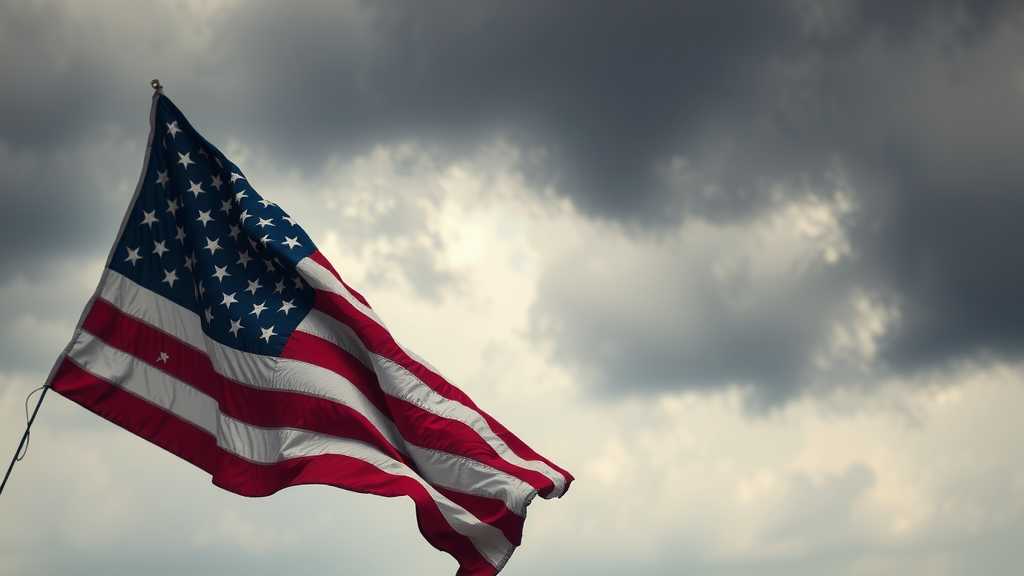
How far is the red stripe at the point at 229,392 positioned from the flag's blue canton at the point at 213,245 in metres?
0.81

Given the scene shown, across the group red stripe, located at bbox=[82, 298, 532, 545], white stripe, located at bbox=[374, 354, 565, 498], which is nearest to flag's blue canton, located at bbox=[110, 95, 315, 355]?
red stripe, located at bbox=[82, 298, 532, 545]

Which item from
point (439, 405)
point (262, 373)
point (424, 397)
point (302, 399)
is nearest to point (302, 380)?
point (302, 399)

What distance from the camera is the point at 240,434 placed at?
23.3 meters

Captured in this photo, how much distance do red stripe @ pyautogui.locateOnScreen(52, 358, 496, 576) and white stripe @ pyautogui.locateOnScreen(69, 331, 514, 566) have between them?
0.42 ft

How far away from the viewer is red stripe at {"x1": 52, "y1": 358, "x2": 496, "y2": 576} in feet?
71.8

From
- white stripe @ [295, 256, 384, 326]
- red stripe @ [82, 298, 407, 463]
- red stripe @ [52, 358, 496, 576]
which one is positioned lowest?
red stripe @ [52, 358, 496, 576]

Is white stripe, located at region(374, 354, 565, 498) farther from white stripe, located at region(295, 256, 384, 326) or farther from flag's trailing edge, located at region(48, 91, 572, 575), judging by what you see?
white stripe, located at region(295, 256, 384, 326)

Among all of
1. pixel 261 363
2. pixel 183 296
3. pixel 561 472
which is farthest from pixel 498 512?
pixel 183 296

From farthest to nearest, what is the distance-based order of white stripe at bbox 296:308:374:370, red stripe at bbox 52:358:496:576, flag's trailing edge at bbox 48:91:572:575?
white stripe at bbox 296:308:374:370
flag's trailing edge at bbox 48:91:572:575
red stripe at bbox 52:358:496:576

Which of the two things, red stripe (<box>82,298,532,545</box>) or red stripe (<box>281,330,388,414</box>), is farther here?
red stripe (<box>281,330,388,414</box>)

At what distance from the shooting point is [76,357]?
73.5ft

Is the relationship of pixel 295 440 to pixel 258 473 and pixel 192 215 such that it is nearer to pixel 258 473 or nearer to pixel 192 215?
pixel 258 473

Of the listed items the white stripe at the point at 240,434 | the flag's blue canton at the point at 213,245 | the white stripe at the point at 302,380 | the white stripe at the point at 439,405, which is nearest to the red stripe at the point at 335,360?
the white stripe at the point at 302,380

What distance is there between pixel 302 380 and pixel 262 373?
0.90 m
